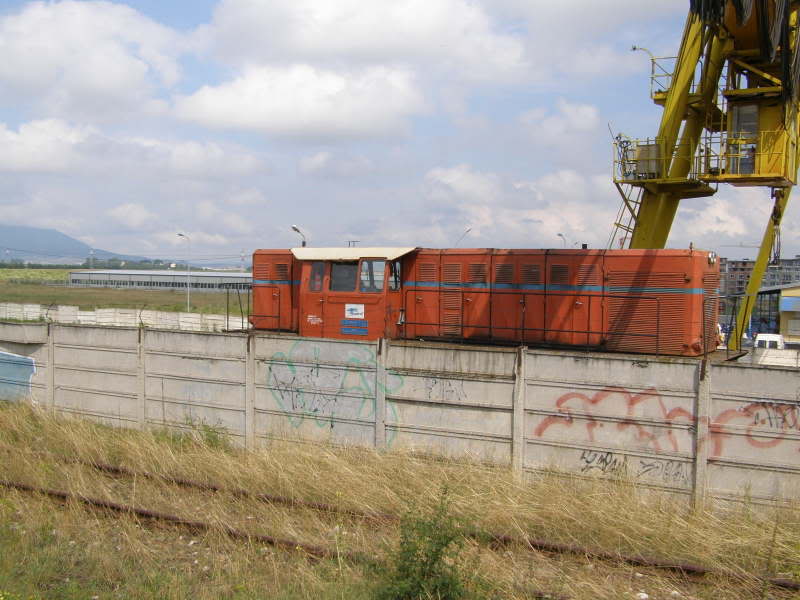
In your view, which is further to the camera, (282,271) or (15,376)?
(15,376)

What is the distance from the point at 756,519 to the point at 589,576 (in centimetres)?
A: 274

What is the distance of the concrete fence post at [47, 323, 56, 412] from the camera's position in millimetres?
14461

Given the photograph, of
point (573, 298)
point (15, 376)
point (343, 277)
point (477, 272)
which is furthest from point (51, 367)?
point (573, 298)

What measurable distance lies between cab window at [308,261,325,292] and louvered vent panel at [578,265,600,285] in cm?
499

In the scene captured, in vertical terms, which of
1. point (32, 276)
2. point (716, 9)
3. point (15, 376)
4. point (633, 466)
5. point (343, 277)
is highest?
point (716, 9)

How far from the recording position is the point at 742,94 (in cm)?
1411

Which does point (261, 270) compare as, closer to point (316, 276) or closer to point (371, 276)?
point (316, 276)

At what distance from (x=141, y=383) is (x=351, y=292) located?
4513mm

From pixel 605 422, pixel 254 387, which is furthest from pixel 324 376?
pixel 605 422

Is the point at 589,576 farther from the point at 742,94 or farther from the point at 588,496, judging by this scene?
the point at 742,94

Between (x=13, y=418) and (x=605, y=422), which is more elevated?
(x=605, y=422)

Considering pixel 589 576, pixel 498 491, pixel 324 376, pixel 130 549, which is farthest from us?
pixel 324 376

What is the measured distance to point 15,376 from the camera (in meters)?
15.1

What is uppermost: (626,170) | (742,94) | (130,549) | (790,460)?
(742,94)
